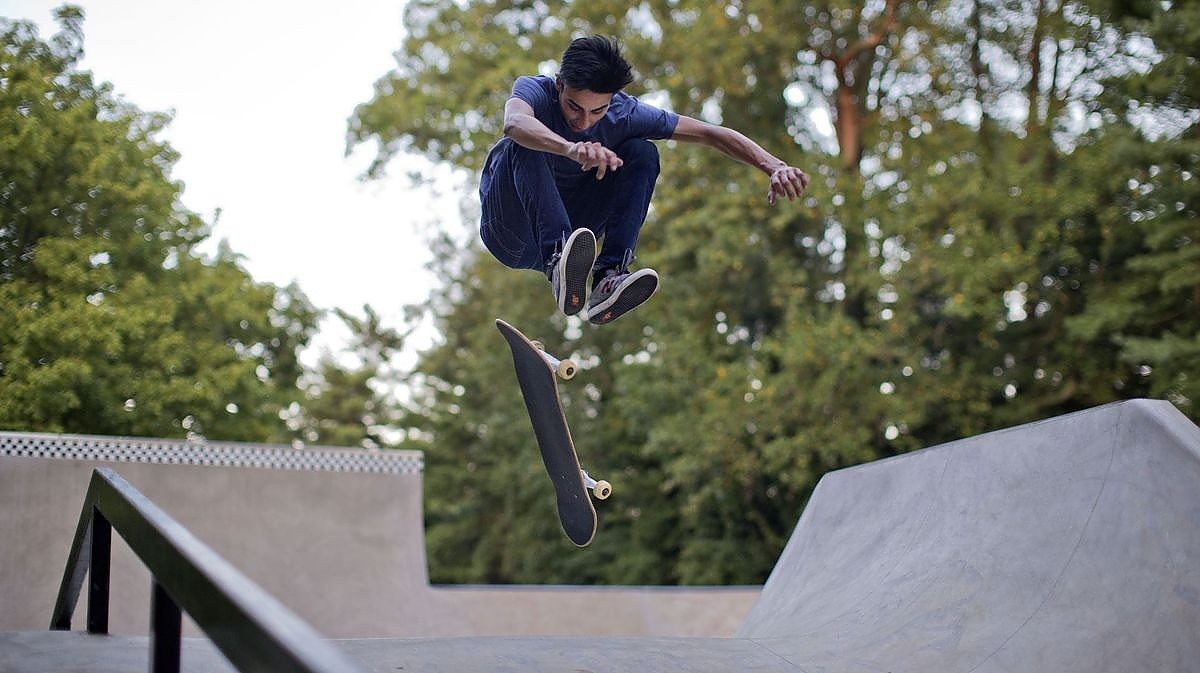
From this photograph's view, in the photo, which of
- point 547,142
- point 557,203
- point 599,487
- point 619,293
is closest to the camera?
point 547,142

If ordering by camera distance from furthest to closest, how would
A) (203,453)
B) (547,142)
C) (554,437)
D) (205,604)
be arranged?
(203,453)
(554,437)
(547,142)
(205,604)

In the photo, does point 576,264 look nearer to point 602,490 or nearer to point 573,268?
point 573,268

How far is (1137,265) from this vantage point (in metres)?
12.2

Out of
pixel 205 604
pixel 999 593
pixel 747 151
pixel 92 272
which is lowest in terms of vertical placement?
pixel 999 593

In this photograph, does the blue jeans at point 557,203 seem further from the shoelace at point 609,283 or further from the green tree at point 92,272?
the green tree at point 92,272

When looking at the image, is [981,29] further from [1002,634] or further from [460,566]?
[460,566]

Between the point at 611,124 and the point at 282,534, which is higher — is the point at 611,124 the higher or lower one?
the higher one

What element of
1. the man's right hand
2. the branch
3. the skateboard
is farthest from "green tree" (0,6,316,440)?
the branch

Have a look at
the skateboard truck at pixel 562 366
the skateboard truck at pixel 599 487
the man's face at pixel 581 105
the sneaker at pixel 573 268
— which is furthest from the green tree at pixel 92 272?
the man's face at pixel 581 105

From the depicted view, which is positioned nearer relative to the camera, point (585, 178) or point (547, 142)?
point (547, 142)

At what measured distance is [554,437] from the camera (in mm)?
4695

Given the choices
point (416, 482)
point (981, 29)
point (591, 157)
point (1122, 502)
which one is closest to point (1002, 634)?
point (1122, 502)

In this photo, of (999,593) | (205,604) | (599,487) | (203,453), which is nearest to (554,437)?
(599,487)

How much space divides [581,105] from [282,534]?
7077mm
